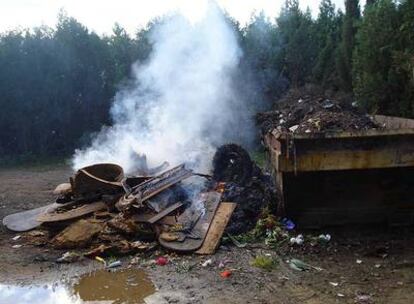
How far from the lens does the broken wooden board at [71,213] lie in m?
5.90

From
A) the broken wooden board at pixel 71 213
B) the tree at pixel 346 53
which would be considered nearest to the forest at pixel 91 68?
the tree at pixel 346 53

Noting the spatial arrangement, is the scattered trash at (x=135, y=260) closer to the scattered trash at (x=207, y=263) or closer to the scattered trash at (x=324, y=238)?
the scattered trash at (x=207, y=263)

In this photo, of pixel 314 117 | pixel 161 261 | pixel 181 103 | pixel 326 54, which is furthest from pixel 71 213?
pixel 326 54

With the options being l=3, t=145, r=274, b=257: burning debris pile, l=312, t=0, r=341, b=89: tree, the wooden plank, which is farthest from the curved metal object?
l=312, t=0, r=341, b=89: tree

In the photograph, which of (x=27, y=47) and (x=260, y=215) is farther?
(x=27, y=47)

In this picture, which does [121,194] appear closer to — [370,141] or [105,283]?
[105,283]

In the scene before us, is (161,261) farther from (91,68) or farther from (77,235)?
(91,68)

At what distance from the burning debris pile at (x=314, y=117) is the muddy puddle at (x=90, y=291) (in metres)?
2.20

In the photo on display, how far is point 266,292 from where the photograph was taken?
4.18 metres

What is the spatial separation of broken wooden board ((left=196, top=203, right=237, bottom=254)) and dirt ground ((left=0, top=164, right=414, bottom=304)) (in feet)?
0.34

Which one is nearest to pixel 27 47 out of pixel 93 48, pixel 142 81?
pixel 93 48

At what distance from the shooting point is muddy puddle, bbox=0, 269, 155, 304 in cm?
424

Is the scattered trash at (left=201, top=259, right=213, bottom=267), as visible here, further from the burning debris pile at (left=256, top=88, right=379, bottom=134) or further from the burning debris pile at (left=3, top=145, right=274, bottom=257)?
the burning debris pile at (left=256, top=88, right=379, bottom=134)

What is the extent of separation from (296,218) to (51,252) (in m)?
2.83
